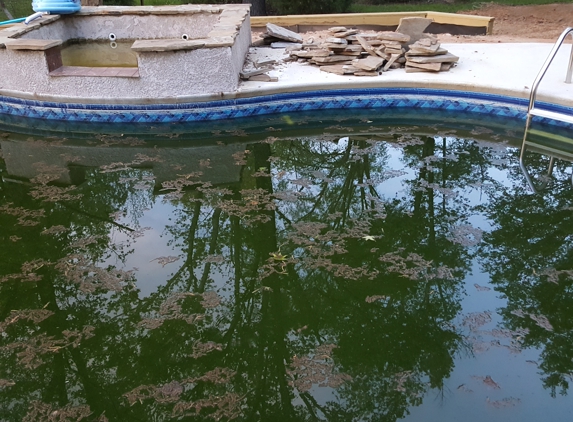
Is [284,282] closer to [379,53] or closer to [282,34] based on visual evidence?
[379,53]

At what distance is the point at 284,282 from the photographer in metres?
3.37

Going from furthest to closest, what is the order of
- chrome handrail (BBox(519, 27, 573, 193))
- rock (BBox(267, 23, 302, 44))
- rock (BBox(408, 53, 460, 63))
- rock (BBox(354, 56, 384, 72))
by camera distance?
rock (BBox(267, 23, 302, 44)) → rock (BBox(408, 53, 460, 63)) → rock (BBox(354, 56, 384, 72)) → chrome handrail (BBox(519, 27, 573, 193))

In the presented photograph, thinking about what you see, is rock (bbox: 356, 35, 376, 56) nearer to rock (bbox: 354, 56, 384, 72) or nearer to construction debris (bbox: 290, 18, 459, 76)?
construction debris (bbox: 290, 18, 459, 76)

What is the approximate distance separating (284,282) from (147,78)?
3176 mm

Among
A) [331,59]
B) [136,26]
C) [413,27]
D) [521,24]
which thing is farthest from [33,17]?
[521,24]

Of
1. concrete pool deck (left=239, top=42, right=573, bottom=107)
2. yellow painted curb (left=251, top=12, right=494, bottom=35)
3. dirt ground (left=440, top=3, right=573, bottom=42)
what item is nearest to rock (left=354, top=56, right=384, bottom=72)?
concrete pool deck (left=239, top=42, right=573, bottom=107)

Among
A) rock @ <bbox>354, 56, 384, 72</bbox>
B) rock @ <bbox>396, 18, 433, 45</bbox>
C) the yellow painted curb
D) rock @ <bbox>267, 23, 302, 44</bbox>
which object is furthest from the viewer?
the yellow painted curb

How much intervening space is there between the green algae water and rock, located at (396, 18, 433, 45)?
2.04 metres

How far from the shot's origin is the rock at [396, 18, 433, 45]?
662cm

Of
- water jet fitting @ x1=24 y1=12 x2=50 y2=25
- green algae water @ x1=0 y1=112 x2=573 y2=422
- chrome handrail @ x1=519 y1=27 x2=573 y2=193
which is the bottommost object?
green algae water @ x1=0 y1=112 x2=573 y2=422

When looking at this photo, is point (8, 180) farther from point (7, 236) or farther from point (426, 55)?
point (426, 55)

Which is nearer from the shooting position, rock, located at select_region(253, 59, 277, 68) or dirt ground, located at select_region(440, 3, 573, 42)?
rock, located at select_region(253, 59, 277, 68)

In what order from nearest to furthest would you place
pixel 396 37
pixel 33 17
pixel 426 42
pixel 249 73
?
1. pixel 249 73
2. pixel 426 42
3. pixel 396 37
4. pixel 33 17

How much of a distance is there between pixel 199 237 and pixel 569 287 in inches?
93.0
